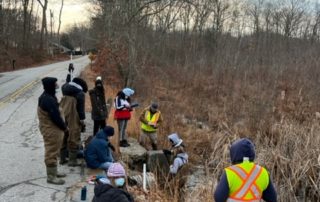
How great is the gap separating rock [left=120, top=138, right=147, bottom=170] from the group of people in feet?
0.94

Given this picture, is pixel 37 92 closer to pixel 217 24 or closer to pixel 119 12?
pixel 119 12

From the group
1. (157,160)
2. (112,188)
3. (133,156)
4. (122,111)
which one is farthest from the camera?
(122,111)

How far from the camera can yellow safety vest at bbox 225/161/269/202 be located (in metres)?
4.18

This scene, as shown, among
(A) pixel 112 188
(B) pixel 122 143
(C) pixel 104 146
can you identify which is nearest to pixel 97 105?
(B) pixel 122 143

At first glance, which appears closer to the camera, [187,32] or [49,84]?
[49,84]

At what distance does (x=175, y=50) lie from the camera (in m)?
32.6

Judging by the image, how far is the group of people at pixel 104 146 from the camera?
166 inches

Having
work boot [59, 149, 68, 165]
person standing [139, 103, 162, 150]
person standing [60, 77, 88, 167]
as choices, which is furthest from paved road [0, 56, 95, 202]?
person standing [139, 103, 162, 150]

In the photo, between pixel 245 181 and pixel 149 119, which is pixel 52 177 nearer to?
pixel 149 119

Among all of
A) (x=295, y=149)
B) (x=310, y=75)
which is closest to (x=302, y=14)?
(x=310, y=75)

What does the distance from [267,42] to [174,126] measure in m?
19.9

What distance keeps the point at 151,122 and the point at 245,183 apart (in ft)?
22.5

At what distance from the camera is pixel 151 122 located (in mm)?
10992

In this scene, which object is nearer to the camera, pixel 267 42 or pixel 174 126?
pixel 174 126
